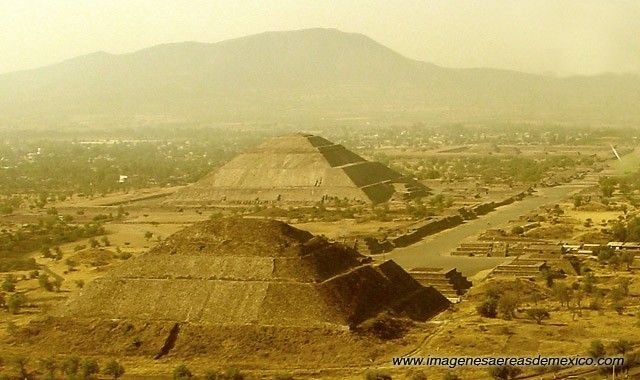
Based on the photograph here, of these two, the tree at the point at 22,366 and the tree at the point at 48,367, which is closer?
the tree at the point at 48,367

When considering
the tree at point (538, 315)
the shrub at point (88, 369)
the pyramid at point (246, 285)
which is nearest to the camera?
the shrub at point (88, 369)

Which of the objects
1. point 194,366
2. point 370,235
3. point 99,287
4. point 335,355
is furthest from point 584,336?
point 370,235

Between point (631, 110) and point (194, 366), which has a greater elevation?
point (631, 110)

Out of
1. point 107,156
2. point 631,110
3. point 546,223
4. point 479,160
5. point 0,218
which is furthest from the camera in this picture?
point 107,156

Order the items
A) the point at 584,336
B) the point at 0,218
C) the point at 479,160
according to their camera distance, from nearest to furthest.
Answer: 1. the point at 584,336
2. the point at 0,218
3. the point at 479,160

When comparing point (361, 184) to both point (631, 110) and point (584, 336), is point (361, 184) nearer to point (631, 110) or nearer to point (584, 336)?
point (631, 110)

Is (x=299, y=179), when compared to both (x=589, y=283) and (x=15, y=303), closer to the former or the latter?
(x=589, y=283)

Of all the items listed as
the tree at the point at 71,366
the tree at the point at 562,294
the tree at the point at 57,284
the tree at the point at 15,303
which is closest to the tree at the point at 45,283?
the tree at the point at 57,284

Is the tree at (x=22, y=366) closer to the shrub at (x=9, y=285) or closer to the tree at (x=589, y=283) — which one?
the shrub at (x=9, y=285)
